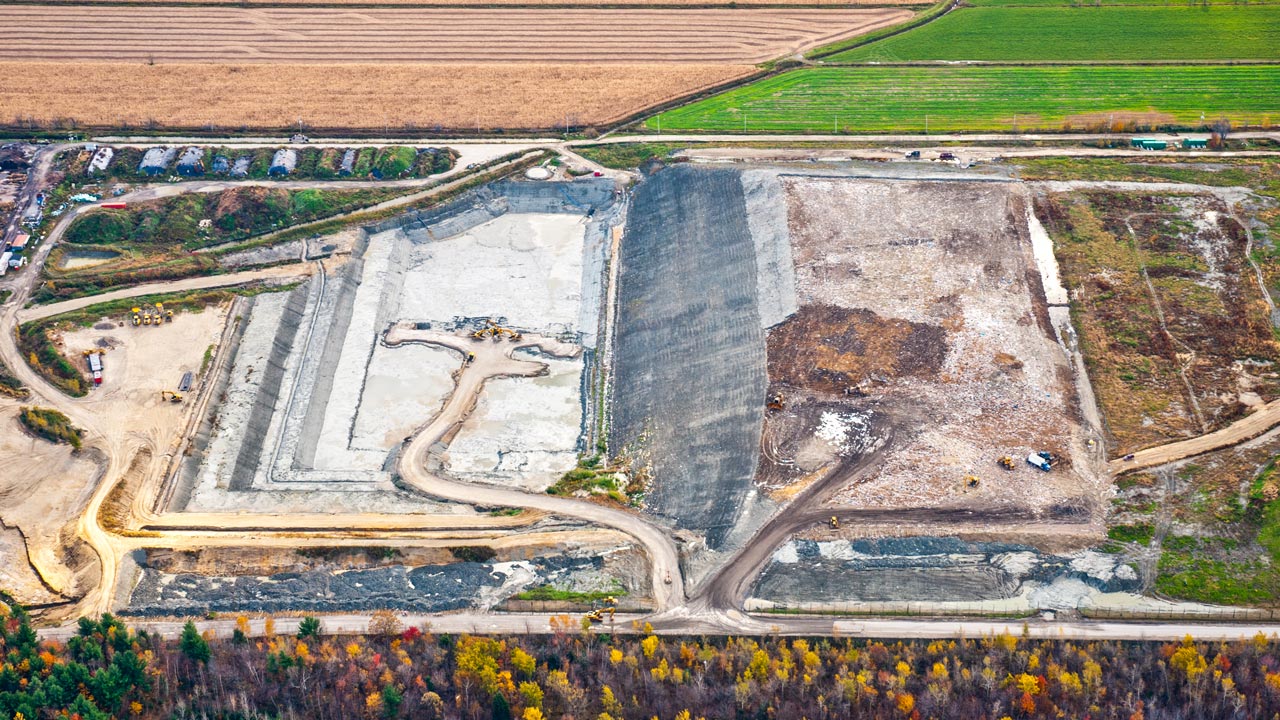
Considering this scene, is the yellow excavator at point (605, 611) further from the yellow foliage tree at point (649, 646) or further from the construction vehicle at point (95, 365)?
the construction vehicle at point (95, 365)

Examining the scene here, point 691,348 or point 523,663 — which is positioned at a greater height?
point 691,348

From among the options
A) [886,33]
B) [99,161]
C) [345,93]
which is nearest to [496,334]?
[345,93]

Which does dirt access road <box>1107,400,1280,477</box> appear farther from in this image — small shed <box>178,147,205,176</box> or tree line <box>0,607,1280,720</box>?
small shed <box>178,147,205,176</box>

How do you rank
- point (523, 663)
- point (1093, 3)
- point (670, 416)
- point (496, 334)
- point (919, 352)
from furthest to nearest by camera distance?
point (1093, 3) < point (496, 334) < point (919, 352) < point (670, 416) < point (523, 663)

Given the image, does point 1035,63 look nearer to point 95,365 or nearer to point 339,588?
point 339,588

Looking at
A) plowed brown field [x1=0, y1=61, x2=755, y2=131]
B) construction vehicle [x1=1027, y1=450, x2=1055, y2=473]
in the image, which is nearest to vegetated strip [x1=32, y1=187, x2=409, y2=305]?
plowed brown field [x1=0, y1=61, x2=755, y2=131]
